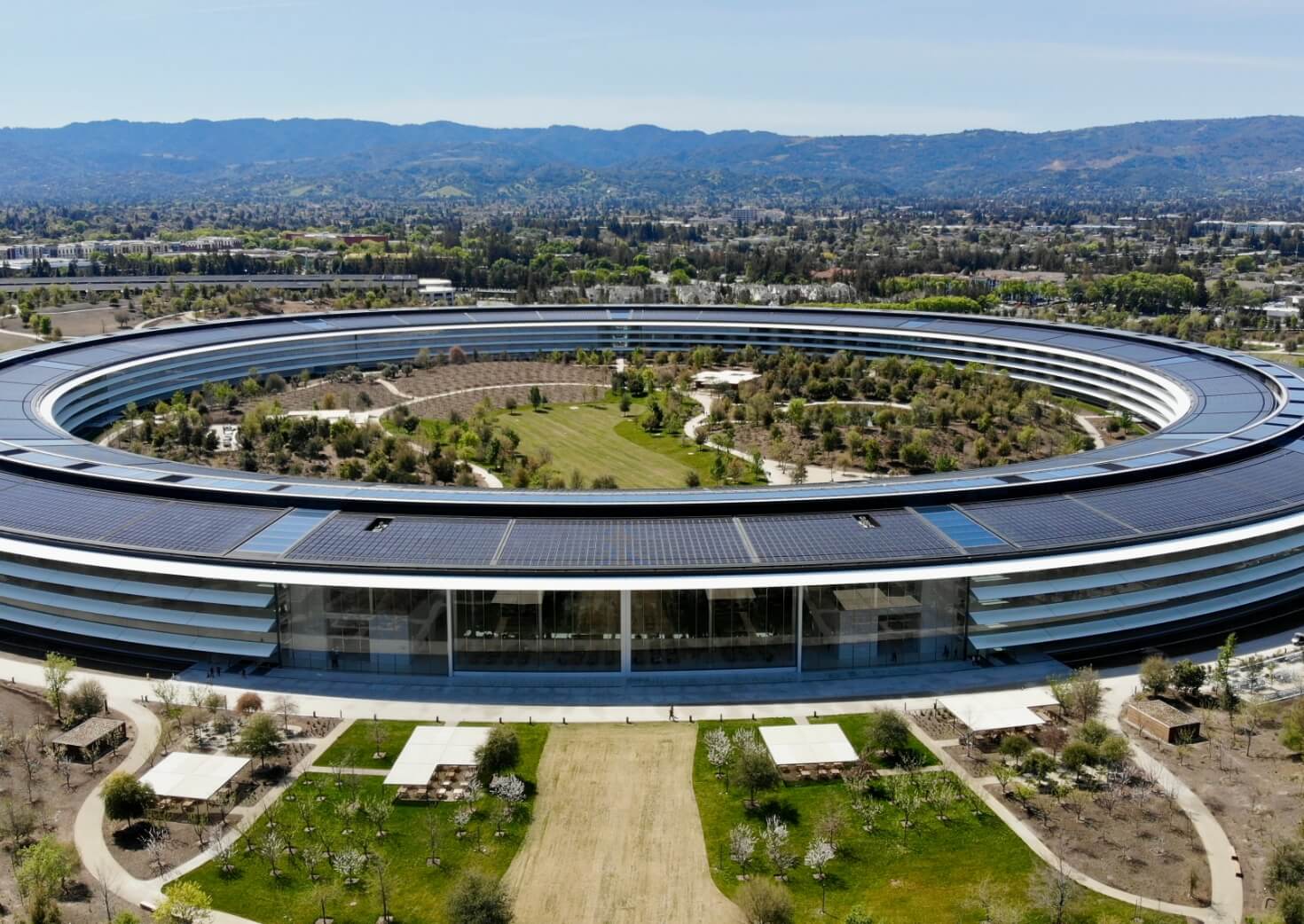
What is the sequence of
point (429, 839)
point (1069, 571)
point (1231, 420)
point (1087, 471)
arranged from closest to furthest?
1. point (429, 839)
2. point (1069, 571)
3. point (1087, 471)
4. point (1231, 420)

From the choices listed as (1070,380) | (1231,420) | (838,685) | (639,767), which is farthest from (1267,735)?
(1070,380)

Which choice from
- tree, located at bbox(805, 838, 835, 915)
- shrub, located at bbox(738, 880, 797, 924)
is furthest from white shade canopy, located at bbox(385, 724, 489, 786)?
tree, located at bbox(805, 838, 835, 915)

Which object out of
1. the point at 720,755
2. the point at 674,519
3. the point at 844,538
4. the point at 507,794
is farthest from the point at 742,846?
the point at 674,519

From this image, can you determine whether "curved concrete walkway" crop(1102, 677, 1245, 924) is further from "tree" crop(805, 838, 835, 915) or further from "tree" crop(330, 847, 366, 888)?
"tree" crop(330, 847, 366, 888)

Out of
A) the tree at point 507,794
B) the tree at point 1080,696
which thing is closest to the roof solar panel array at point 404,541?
the tree at point 507,794

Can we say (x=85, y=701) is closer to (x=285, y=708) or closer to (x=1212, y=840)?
(x=285, y=708)

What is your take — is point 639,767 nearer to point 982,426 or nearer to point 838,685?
point 838,685
